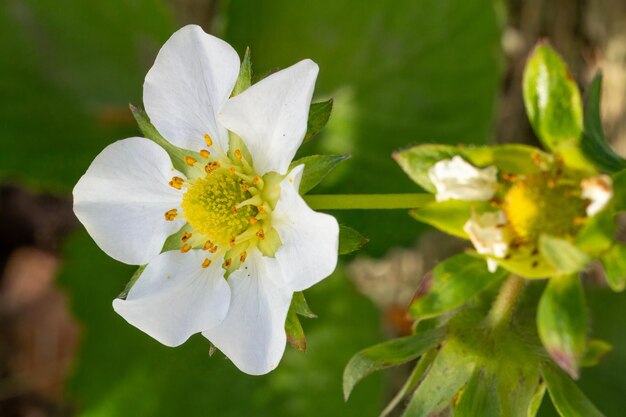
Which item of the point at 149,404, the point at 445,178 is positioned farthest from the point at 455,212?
the point at 149,404

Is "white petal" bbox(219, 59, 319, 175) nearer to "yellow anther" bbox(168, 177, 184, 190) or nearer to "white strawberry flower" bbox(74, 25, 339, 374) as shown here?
"white strawberry flower" bbox(74, 25, 339, 374)

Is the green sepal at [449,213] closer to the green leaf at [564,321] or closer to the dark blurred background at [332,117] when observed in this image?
the green leaf at [564,321]

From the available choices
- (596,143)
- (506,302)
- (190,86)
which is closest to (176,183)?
(190,86)

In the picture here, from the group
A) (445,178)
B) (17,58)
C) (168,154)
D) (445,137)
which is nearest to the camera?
(445,178)

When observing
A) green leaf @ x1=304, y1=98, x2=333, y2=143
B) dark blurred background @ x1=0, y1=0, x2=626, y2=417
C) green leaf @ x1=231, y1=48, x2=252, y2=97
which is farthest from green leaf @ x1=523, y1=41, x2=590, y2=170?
dark blurred background @ x1=0, y1=0, x2=626, y2=417

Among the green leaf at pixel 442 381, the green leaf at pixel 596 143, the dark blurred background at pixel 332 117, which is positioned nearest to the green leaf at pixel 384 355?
the green leaf at pixel 442 381

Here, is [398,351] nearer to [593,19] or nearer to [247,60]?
[247,60]

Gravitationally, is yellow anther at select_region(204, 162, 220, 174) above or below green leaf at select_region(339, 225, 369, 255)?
above
